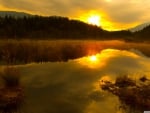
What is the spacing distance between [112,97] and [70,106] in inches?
138

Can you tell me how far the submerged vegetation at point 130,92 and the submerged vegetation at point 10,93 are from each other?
5379mm

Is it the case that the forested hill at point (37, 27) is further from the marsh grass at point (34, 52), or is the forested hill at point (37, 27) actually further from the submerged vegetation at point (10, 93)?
the submerged vegetation at point (10, 93)

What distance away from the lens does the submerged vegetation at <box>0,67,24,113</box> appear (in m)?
14.1

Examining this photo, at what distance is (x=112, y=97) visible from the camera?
17703mm

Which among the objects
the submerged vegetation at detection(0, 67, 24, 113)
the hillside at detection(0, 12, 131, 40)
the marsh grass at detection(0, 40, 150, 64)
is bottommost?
the submerged vegetation at detection(0, 67, 24, 113)

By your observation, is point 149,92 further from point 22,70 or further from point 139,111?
point 22,70

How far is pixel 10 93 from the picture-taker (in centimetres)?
1597

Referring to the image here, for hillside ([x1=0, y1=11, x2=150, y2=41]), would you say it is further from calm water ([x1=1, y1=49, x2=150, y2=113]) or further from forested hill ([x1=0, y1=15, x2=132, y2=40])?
calm water ([x1=1, y1=49, x2=150, y2=113])

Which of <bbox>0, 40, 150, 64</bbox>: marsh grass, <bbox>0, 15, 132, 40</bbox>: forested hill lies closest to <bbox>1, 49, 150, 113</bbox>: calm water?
<bbox>0, 40, 150, 64</bbox>: marsh grass

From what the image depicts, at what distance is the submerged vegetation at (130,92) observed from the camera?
632 inches

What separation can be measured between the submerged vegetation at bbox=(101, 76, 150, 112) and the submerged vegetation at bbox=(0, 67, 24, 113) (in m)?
5.38

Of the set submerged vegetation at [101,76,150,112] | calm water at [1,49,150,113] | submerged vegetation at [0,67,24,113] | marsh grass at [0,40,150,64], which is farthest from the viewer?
marsh grass at [0,40,150,64]

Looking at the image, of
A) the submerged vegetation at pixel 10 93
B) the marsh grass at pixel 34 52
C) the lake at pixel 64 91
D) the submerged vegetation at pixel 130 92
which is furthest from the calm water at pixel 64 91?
the marsh grass at pixel 34 52

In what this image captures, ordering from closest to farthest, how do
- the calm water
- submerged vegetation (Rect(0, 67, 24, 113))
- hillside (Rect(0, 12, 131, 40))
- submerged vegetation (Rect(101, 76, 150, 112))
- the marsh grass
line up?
submerged vegetation (Rect(0, 67, 24, 113)) → the calm water → submerged vegetation (Rect(101, 76, 150, 112)) → the marsh grass → hillside (Rect(0, 12, 131, 40))
